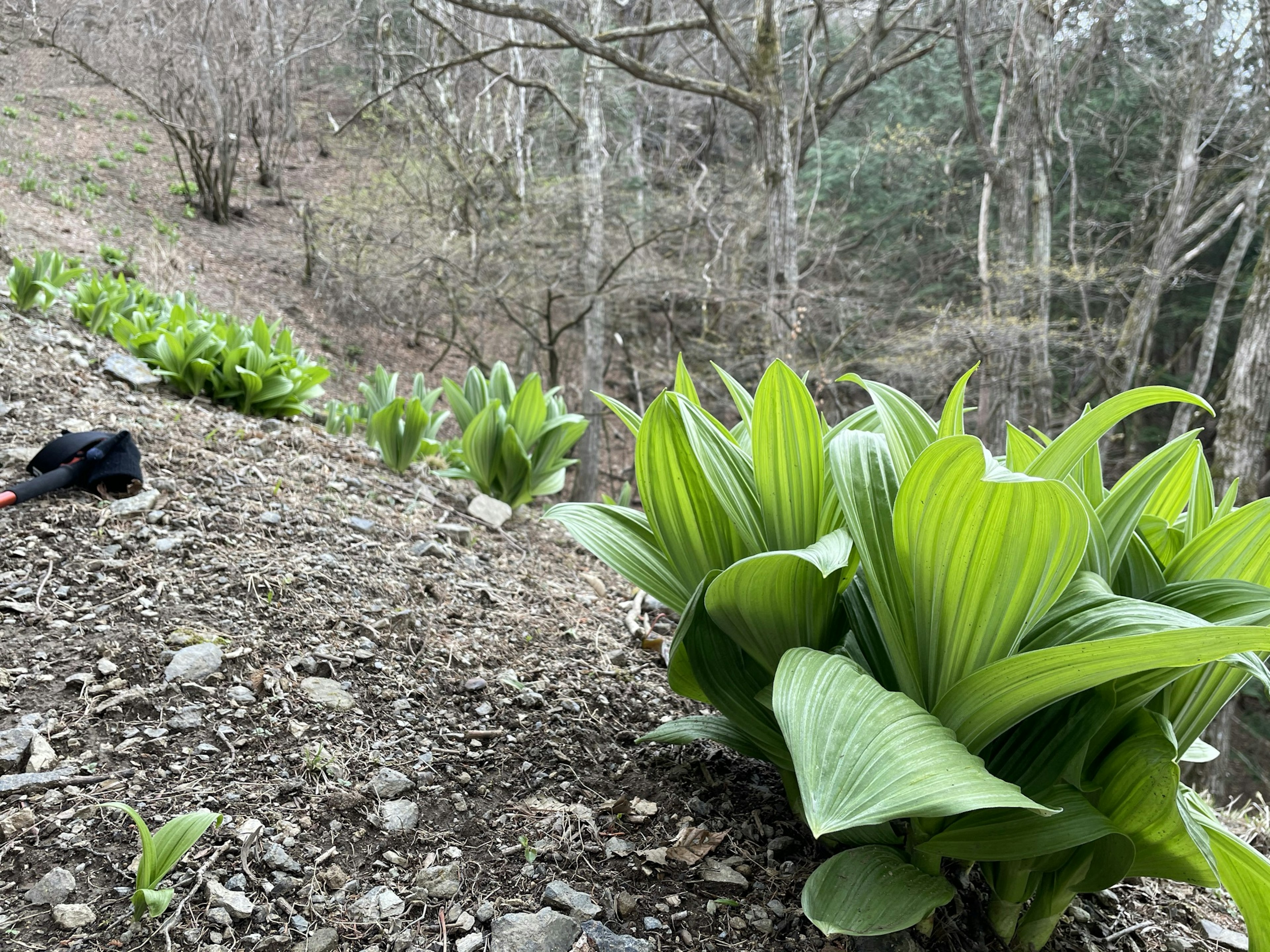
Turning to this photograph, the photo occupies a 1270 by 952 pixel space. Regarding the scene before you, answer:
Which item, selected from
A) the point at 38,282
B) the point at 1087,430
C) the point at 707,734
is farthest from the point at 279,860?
the point at 38,282

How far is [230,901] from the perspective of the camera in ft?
3.88

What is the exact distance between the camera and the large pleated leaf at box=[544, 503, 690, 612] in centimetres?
154

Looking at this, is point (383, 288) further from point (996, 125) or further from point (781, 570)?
point (781, 570)

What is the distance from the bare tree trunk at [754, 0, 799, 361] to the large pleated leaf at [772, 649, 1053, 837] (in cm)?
664

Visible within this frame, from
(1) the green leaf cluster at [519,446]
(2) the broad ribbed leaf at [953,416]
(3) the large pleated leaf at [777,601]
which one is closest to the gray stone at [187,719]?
(3) the large pleated leaf at [777,601]

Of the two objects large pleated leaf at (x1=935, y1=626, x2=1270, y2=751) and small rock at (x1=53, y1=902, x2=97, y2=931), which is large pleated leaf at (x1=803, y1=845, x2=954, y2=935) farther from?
small rock at (x1=53, y1=902, x2=97, y2=931)

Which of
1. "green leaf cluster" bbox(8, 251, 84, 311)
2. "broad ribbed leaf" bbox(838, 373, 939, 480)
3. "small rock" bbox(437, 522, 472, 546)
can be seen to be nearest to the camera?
"broad ribbed leaf" bbox(838, 373, 939, 480)

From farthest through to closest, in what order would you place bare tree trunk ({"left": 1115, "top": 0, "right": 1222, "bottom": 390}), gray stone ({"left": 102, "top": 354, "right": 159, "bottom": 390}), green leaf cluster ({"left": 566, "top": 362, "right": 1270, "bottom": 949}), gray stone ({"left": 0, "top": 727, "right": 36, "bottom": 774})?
1. bare tree trunk ({"left": 1115, "top": 0, "right": 1222, "bottom": 390})
2. gray stone ({"left": 102, "top": 354, "right": 159, "bottom": 390})
3. gray stone ({"left": 0, "top": 727, "right": 36, "bottom": 774})
4. green leaf cluster ({"left": 566, "top": 362, "right": 1270, "bottom": 949})

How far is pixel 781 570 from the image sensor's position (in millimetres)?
1197

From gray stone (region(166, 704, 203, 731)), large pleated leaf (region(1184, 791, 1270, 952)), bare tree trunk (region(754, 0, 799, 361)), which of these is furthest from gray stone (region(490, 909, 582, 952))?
bare tree trunk (region(754, 0, 799, 361))

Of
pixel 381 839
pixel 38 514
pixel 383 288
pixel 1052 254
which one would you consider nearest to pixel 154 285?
pixel 383 288

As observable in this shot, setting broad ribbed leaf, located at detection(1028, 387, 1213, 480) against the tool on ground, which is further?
the tool on ground

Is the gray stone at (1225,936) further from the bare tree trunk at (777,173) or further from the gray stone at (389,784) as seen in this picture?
the bare tree trunk at (777,173)

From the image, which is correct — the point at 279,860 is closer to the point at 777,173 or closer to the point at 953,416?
the point at 953,416
